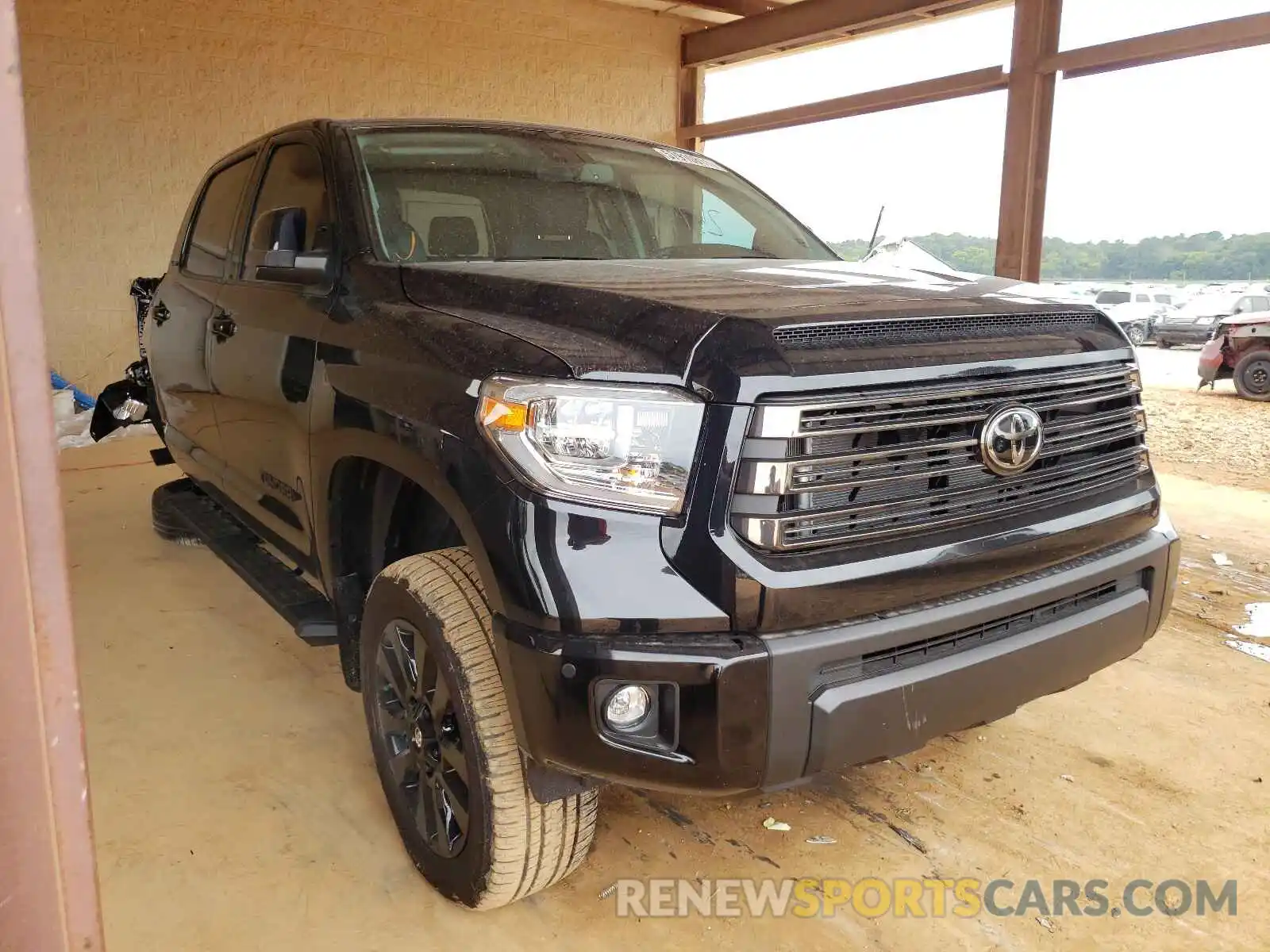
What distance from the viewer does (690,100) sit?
34.2 feet

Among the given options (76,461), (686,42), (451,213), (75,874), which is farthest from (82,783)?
(686,42)

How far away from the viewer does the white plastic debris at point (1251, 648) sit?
339cm

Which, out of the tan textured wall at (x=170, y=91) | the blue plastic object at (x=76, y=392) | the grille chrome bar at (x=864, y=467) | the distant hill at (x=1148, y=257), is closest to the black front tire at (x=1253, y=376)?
the distant hill at (x=1148, y=257)

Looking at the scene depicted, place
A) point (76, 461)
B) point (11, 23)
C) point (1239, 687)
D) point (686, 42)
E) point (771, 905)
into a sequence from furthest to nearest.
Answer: point (686, 42) < point (76, 461) < point (1239, 687) < point (771, 905) < point (11, 23)

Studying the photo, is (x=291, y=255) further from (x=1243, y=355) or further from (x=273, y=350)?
(x=1243, y=355)

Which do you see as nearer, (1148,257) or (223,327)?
(223,327)

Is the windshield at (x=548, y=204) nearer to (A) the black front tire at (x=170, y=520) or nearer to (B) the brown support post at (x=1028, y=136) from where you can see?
(A) the black front tire at (x=170, y=520)

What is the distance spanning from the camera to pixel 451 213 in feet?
8.41

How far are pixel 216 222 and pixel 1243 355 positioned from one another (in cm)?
1029

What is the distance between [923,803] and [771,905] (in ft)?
1.92

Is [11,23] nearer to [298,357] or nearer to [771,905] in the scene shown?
[298,357]

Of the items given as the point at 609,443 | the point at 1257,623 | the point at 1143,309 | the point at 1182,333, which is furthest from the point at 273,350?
the point at 1143,309

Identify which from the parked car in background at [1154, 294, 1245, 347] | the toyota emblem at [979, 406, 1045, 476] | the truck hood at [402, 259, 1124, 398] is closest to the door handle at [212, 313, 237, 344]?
the truck hood at [402, 259, 1124, 398]

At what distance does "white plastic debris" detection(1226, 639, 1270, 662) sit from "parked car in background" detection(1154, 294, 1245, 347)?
1255cm
